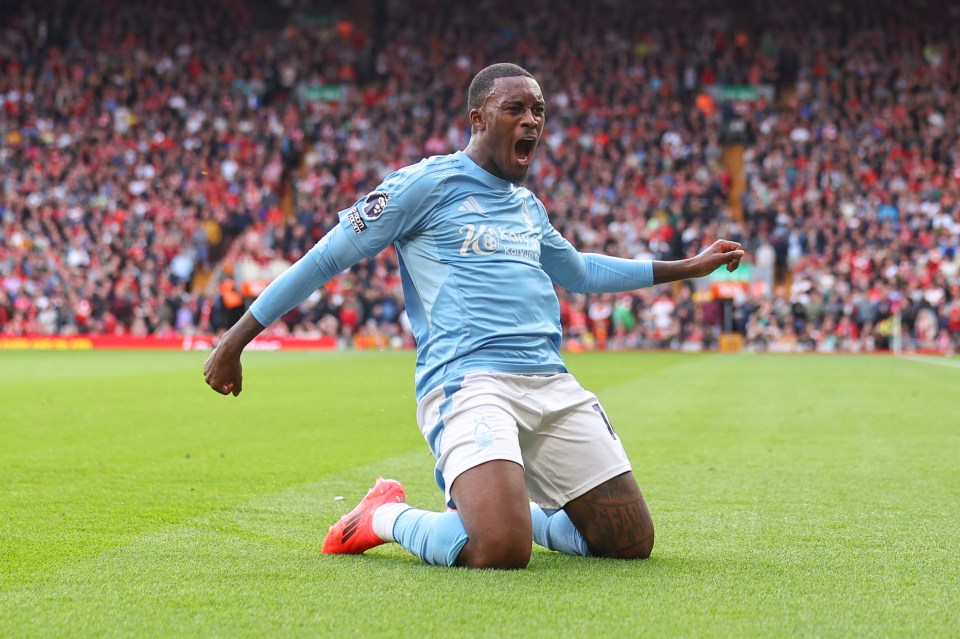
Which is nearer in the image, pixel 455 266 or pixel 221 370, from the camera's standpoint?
pixel 221 370

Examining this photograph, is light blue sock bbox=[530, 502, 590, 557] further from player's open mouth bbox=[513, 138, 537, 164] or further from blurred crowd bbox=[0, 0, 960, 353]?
blurred crowd bbox=[0, 0, 960, 353]

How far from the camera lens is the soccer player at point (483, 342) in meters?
4.55

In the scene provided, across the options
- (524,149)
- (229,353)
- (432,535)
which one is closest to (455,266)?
(524,149)

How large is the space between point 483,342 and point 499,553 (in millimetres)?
863

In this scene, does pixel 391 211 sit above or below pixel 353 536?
above

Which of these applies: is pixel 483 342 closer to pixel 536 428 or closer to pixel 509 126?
pixel 536 428

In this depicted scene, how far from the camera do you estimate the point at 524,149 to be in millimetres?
4848

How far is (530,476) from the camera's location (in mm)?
4840

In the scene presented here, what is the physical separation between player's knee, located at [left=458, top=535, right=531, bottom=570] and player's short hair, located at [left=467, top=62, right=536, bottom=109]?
5.71 ft

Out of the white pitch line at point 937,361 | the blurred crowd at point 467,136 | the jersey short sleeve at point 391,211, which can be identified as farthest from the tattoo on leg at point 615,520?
the blurred crowd at point 467,136

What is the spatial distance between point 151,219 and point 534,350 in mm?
32010

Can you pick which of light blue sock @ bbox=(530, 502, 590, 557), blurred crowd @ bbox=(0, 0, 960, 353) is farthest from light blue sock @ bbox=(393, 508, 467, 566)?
blurred crowd @ bbox=(0, 0, 960, 353)

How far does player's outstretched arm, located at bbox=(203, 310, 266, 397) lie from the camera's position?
451 centimetres

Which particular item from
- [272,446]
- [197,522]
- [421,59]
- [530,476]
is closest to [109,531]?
[197,522]
